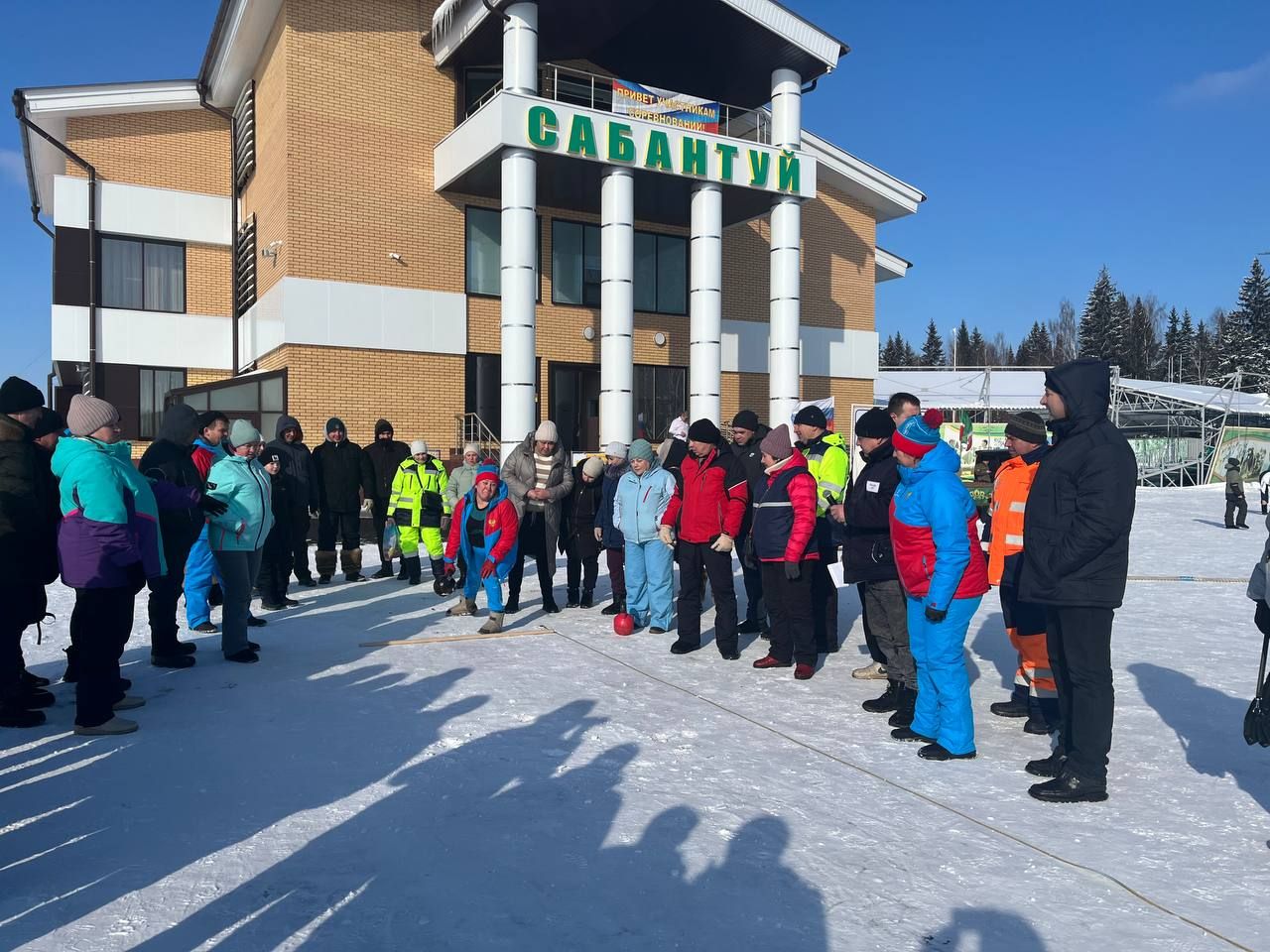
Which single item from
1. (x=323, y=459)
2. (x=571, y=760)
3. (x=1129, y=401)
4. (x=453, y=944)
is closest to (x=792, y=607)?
(x=571, y=760)

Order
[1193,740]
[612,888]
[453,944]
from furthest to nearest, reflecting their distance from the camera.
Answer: [1193,740], [612,888], [453,944]

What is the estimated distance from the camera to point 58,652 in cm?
730

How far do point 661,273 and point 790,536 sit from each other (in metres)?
14.7

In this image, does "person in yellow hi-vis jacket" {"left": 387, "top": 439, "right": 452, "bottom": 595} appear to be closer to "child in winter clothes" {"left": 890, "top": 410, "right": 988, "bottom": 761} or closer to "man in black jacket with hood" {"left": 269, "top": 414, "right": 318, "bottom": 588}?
"man in black jacket with hood" {"left": 269, "top": 414, "right": 318, "bottom": 588}

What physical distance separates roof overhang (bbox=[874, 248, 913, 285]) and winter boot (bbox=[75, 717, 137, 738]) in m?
23.2

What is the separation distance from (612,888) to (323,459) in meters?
8.68

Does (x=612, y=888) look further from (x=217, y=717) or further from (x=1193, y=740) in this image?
(x=1193, y=740)

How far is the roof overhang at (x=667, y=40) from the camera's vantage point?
55.0 feet

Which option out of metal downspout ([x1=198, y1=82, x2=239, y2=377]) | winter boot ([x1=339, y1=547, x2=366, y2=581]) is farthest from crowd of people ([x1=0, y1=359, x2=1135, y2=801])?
metal downspout ([x1=198, y1=82, x2=239, y2=377])

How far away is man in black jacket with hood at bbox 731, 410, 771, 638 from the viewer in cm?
775

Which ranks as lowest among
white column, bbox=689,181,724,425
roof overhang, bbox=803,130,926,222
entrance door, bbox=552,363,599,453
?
entrance door, bbox=552,363,599,453

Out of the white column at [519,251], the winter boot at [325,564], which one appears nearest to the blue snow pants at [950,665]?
the winter boot at [325,564]

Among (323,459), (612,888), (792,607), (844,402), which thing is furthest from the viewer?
(844,402)

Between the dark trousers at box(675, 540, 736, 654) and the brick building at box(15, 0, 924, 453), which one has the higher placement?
the brick building at box(15, 0, 924, 453)
